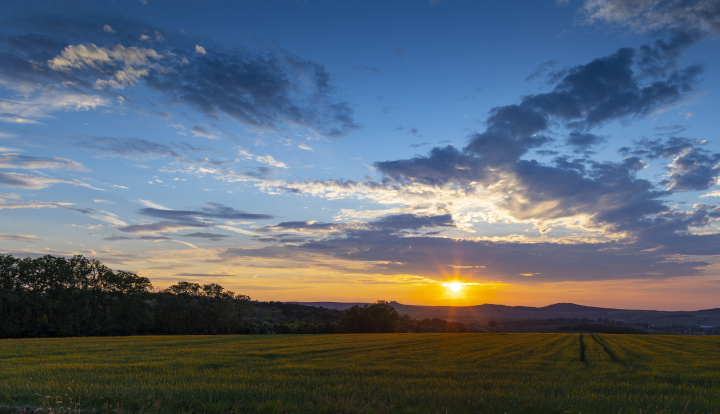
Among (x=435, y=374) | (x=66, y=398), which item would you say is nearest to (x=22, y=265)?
(x=66, y=398)

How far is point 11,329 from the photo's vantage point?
6475cm

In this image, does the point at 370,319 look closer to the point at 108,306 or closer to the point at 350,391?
the point at 108,306

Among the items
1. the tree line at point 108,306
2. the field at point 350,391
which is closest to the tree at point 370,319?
the tree line at point 108,306

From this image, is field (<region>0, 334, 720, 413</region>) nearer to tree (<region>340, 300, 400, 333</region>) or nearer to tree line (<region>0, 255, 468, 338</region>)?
tree line (<region>0, 255, 468, 338</region>)

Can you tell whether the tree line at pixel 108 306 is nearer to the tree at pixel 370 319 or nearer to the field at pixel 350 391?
the tree at pixel 370 319

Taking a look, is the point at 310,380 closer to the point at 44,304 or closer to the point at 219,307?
the point at 44,304

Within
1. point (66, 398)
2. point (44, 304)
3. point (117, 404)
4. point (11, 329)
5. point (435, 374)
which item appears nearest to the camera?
point (117, 404)

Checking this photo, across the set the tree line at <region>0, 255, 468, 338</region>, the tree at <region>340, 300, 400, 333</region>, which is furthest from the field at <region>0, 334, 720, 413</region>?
the tree at <region>340, 300, 400, 333</region>

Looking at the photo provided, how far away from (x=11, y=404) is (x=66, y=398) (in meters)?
1.39

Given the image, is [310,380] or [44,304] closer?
[310,380]

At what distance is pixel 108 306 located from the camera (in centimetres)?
8006

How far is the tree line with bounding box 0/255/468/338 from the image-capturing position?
226 feet

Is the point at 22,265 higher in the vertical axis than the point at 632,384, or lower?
higher

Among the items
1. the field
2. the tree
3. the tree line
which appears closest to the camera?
the field
